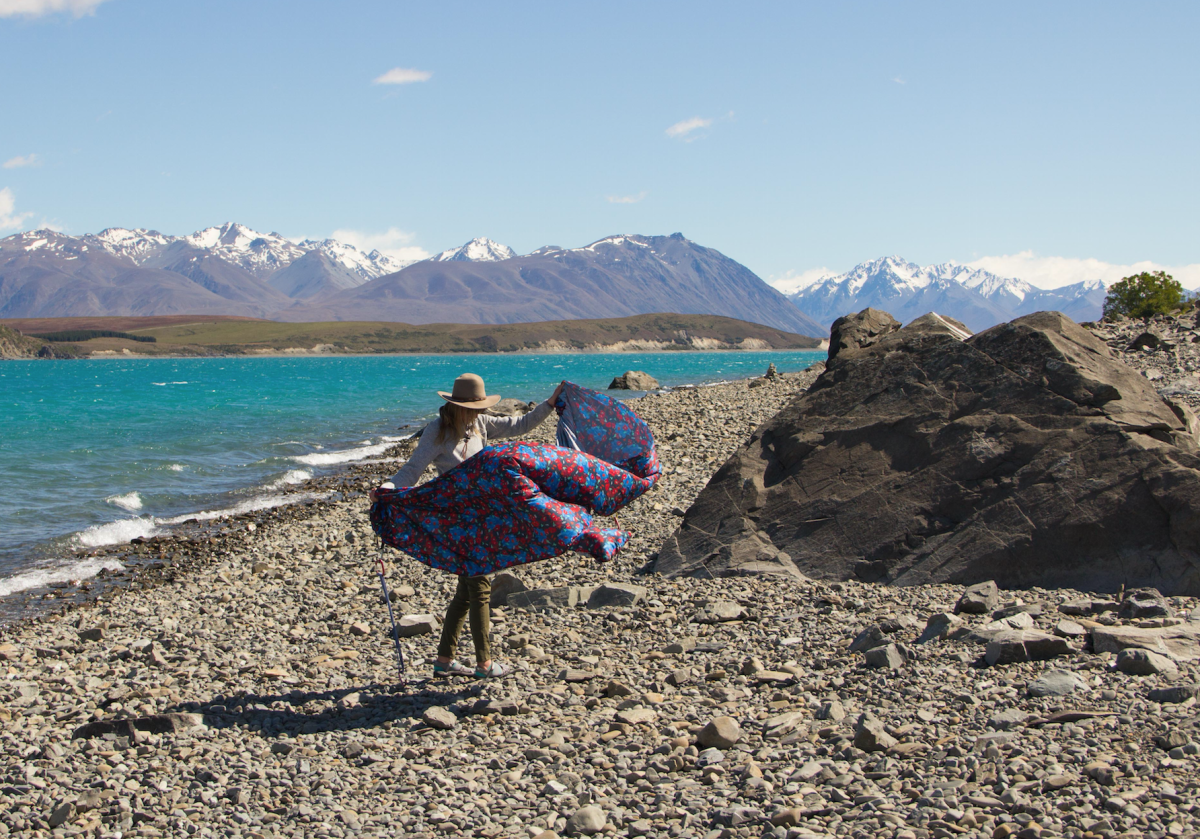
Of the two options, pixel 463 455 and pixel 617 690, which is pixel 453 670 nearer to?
pixel 617 690

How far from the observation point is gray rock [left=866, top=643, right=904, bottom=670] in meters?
7.49

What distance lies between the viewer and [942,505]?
10.3m

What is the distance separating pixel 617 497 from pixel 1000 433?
4.94m

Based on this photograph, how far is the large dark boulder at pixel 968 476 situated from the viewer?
9.35 meters

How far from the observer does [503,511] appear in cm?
785

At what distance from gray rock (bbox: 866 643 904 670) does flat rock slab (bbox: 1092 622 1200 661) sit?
4.96 ft

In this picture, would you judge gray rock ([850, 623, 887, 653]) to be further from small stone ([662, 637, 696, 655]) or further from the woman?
the woman

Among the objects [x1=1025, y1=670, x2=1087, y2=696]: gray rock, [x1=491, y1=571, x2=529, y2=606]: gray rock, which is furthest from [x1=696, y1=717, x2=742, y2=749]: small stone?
[x1=491, y1=571, x2=529, y2=606]: gray rock

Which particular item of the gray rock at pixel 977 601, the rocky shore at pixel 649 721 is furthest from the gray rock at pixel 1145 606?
the gray rock at pixel 977 601

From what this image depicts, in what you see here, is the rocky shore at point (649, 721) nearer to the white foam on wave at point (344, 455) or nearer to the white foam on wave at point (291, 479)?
the white foam on wave at point (291, 479)

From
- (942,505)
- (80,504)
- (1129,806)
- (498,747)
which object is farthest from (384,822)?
(80,504)

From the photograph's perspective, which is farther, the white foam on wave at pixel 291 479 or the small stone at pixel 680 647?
the white foam on wave at pixel 291 479

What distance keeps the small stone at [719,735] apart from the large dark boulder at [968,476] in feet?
13.4

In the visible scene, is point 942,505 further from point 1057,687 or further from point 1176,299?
point 1176,299
